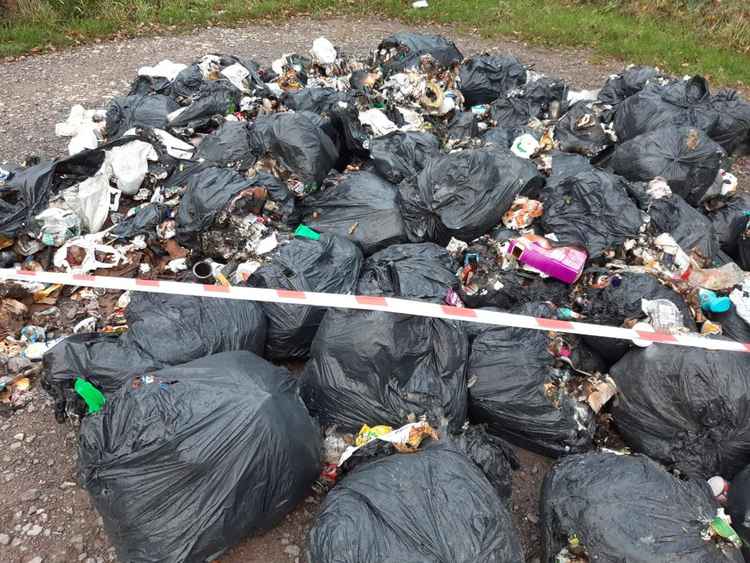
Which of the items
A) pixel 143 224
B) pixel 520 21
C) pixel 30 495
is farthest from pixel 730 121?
pixel 30 495

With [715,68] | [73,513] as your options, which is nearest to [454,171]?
[73,513]

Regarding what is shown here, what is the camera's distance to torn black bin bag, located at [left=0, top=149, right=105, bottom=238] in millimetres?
3225

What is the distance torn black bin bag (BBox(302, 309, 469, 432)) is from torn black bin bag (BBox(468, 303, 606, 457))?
0.12 metres

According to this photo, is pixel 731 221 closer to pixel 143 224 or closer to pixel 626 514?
pixel 626 514

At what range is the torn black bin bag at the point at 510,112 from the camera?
443cm

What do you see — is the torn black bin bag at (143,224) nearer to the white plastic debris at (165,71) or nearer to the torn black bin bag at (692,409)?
the white plastic debris at (165,71)

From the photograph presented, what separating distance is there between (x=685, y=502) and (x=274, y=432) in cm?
145

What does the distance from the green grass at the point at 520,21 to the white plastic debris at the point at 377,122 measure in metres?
3.99

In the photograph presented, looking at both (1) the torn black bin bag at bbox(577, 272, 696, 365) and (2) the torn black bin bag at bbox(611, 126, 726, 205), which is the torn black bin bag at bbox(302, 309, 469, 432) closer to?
(1) the torn black bin bag at bbox(577, 272, 696, 365)

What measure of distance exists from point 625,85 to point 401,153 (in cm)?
243

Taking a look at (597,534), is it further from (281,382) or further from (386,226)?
(386,226)

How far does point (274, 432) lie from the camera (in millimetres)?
1981

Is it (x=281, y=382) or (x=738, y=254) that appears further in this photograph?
(x=738, y=254)

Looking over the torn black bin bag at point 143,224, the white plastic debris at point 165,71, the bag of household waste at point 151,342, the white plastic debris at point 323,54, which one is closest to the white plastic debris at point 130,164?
the torn black bin bag at point 143,224
